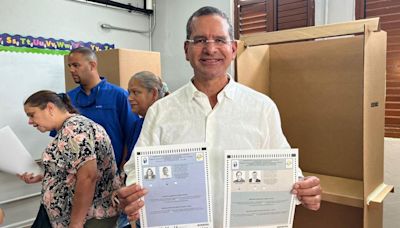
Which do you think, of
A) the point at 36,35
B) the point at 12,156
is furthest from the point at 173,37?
the point at 12,156

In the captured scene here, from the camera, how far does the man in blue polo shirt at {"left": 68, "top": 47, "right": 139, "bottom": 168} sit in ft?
6.86

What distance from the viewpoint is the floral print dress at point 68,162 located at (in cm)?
141

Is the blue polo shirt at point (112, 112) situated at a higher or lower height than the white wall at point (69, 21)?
lower

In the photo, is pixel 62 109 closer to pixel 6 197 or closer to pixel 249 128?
pixel 249 128

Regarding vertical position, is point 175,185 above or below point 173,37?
below

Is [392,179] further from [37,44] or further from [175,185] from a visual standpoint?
[37,44]

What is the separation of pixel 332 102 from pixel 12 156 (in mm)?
1852

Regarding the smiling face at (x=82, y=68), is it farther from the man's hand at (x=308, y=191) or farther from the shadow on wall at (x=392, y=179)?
the shadow on wall at (x=392, y=179)

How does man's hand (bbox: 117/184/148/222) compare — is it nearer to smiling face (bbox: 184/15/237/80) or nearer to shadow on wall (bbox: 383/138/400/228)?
smiling face (bbox: 184/15/237/80)

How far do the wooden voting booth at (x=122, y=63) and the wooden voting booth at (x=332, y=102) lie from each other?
1165 mm

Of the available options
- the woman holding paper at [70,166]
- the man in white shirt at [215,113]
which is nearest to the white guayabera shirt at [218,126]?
the man in white shirt at [215,113]

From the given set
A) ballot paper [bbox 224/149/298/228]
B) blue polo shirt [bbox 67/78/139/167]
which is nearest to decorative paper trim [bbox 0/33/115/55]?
blue polo shirt [bbox 67/78/139/167]

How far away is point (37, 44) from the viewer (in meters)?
2.89

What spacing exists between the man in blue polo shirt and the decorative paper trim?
3.05 ft
